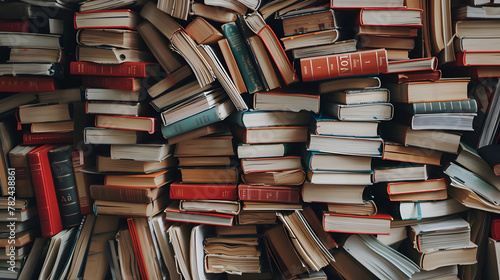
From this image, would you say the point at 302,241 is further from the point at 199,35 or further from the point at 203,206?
the point at 199,35

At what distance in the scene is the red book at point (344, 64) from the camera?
99 cm

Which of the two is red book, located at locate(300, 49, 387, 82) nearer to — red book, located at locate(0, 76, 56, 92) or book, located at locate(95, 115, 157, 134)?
book, located at locate(95, 115, 157, 134)

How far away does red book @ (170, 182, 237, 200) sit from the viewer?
1.14 m

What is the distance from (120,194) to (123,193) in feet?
0.04

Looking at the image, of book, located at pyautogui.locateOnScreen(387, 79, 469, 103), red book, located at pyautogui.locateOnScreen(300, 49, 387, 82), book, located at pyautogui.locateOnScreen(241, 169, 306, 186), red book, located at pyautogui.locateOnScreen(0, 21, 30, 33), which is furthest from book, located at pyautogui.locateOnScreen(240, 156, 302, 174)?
red book, located at pyautogui.locateOnScreen(0, 21, 30, 33)

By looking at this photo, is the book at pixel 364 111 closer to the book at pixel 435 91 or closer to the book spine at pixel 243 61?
the book at pixel 435 91

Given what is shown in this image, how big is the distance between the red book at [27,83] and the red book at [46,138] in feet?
0.54

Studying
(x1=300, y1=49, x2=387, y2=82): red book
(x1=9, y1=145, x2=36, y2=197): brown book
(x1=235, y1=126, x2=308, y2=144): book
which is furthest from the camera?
(x1=9, y1=145, x2=36, y2=197): brown book

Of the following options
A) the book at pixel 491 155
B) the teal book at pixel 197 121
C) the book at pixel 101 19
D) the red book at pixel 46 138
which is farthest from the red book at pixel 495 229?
the red book at pixel 46 138

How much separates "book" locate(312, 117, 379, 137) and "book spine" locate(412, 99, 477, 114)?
0.43ft

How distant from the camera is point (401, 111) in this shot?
45.0 inches

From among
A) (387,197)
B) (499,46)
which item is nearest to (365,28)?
(499,46)

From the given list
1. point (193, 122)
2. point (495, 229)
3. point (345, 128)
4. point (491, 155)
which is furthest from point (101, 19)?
point (495, 229)

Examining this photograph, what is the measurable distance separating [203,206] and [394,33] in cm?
82
